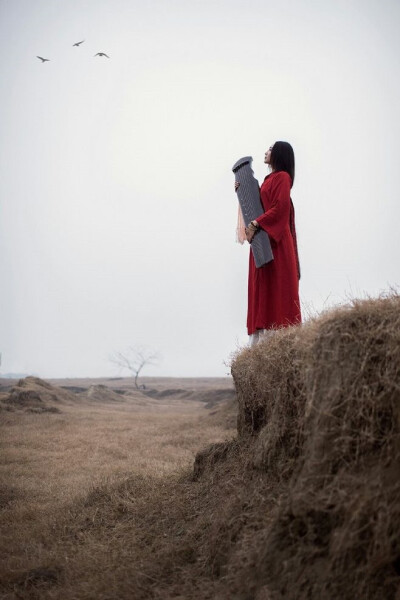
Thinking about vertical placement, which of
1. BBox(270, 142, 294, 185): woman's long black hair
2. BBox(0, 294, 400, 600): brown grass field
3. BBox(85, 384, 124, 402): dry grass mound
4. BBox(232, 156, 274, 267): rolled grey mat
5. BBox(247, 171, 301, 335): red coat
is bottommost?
BBox(85, 384, 124, 402): dry grass mound

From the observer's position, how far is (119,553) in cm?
400

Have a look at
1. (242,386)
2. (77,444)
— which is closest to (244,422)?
(242,386)

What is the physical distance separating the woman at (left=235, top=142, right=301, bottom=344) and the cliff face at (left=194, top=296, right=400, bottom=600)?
1740 mm

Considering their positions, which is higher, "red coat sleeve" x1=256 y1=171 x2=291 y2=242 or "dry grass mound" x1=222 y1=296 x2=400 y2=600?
"red coat sleeve" x1=256 y1=171 x2=291 y2=242

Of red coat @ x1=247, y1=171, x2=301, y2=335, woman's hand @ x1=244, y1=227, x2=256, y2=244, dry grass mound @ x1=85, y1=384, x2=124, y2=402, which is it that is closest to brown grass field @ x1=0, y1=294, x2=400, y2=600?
red coat @ x1=247, y1=171, x2=301, y2=335

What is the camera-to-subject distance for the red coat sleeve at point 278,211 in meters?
5.50

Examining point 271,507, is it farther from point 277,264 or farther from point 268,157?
point 268,157

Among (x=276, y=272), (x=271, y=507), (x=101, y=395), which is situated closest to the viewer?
(x=271, y=507)

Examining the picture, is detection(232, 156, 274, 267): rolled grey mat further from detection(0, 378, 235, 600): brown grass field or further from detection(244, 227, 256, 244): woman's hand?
detection(0, 378, 235, 600): brown grass field

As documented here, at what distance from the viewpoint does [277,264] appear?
550 centimetres

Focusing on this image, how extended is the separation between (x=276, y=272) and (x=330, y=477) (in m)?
3.07

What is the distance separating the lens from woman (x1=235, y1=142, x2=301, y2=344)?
17.6ft

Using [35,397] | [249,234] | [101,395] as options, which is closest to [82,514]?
[249,234]

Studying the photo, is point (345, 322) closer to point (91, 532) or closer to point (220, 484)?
point (220, 484)
